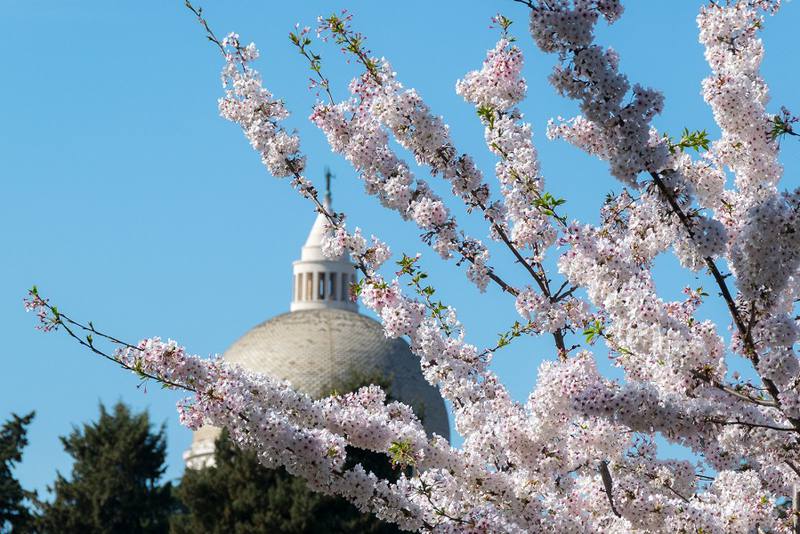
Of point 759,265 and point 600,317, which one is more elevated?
point 600,317

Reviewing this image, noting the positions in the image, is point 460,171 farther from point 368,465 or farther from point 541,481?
point 368,465

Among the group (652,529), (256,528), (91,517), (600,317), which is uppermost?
(91,517)

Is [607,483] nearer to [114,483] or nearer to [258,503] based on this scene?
[258,503]

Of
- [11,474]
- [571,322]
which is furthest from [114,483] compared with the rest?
[571,322]

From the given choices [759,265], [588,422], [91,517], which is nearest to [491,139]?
[588,422]

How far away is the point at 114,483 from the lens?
47.1m

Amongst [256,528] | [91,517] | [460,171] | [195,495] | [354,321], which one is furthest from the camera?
[354,321]

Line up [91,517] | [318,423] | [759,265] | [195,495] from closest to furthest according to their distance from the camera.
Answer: [759,265]
[318,423]
[195,495]
[91,517]

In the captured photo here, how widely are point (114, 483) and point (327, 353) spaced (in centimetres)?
3666

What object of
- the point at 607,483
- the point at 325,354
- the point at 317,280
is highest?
the point at 317,280

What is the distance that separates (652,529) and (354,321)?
78.1 meters

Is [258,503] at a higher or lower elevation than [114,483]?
lower

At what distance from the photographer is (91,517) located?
4659 centimetres

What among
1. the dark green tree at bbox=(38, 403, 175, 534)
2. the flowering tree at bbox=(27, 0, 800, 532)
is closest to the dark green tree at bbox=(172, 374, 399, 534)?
the dark green tree at bbox=(38, 403, 175, 534)
